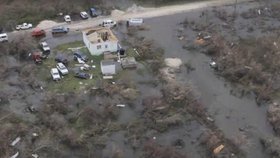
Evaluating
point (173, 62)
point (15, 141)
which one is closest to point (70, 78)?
point (15, 141)

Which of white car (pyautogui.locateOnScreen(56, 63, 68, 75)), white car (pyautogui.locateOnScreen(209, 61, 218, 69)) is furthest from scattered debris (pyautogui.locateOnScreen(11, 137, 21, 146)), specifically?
white car (pyautogui.locateOnScreen(209, 61, 218, 69))

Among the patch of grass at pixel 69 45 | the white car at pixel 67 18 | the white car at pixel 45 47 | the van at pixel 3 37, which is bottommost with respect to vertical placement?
the patch of grass at pixel 69 45

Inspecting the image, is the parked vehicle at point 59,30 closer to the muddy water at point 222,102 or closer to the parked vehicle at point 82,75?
the muddy water at point 222,102

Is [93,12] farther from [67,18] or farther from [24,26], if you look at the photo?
[24,26]

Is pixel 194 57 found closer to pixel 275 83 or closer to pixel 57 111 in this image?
pixel 275 83

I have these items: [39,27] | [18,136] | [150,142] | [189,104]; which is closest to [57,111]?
[18,136]

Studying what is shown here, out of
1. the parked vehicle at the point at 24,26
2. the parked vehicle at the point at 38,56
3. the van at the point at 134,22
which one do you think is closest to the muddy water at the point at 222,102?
the van at the point at 134,22
